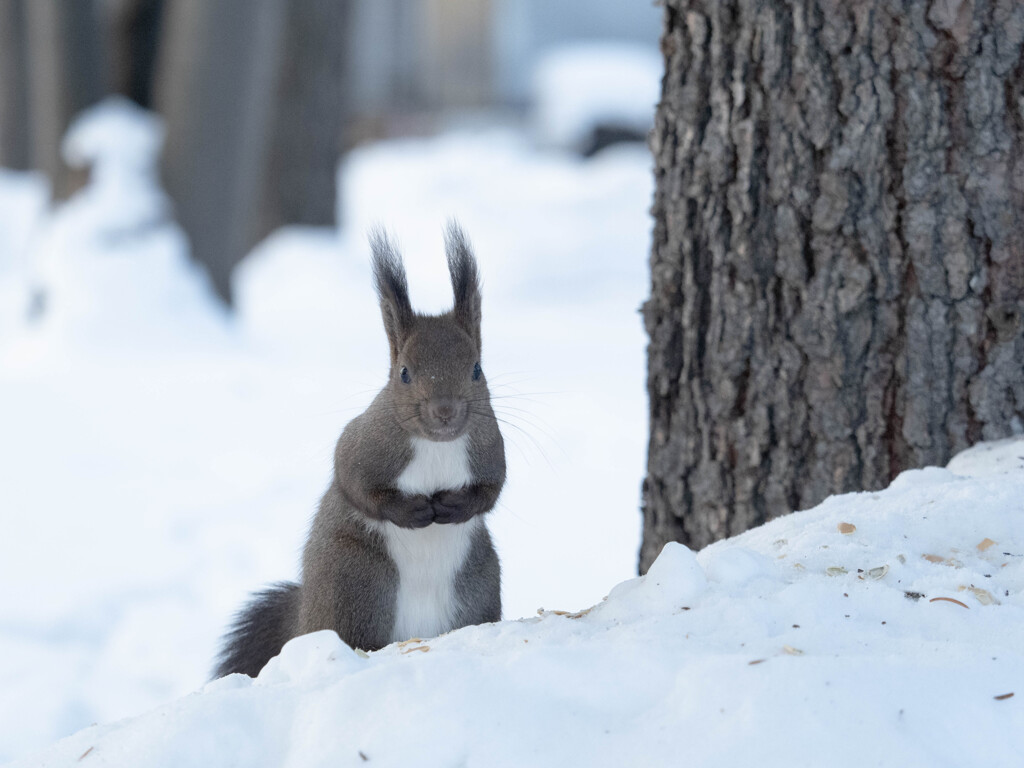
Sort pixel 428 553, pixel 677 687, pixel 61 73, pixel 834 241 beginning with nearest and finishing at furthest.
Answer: pixel 677 687
pixel 428 553
pixel 834 241
pixel 61 73

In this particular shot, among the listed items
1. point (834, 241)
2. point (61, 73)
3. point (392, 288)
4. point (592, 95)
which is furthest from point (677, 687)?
point (592, 95)

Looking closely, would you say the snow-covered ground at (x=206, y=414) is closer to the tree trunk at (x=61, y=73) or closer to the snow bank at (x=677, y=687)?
the tree trunk at (x=61, y=73)

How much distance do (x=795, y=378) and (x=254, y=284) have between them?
238 inches

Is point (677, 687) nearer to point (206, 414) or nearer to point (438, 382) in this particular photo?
point (438, 382)

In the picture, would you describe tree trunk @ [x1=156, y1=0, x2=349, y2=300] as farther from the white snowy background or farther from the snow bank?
the snow bank

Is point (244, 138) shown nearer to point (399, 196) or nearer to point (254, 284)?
point (254, 284)

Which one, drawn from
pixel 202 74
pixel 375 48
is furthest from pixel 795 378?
pixel 375 48

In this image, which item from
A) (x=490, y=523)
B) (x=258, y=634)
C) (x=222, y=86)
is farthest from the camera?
(x=222, y=86)

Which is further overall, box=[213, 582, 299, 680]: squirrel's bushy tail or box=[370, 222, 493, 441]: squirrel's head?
box=[213, 582, 299, 680]: squirrel's bushy tail

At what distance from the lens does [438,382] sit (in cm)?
213

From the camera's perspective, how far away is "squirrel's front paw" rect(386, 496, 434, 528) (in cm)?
205

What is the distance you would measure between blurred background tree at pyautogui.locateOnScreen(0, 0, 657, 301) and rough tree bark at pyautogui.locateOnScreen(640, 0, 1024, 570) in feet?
13.9

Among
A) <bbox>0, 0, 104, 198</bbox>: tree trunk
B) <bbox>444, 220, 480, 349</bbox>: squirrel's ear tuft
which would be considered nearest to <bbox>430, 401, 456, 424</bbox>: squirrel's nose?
<bbox>444, 220, 480, 349</bbox>: squirrel's ear tuft

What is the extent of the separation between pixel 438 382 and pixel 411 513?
10.0 inches
